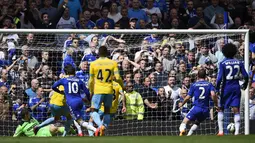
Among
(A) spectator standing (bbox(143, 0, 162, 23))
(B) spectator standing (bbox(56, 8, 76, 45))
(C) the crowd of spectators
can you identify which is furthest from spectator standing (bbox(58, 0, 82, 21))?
(C) the crowd of spectators

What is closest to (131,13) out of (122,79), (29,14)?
(29,14)

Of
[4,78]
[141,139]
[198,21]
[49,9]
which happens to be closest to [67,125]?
[4,78]

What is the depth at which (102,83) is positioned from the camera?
1777 cm

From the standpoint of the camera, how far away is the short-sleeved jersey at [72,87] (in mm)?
17906

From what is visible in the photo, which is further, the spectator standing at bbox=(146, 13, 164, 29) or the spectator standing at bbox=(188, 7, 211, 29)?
the spectator standing at bbox=(188, 7, 211, 29)

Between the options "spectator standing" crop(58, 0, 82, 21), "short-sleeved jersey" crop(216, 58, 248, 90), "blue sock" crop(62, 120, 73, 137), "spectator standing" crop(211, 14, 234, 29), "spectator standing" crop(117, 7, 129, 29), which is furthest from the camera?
"spectator standing" crop(211, 14, 234, 29)

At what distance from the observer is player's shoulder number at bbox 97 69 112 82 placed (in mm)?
17703

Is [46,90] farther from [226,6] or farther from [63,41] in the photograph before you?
[226,6]

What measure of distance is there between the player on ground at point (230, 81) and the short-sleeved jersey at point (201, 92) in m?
0.36

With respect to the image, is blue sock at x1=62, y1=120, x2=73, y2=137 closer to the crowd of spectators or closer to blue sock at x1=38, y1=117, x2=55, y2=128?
blue sock at x1=38, y1=117, x2=55, y2=128

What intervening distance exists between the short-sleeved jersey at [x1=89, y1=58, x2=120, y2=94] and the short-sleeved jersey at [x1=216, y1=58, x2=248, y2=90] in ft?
5.97

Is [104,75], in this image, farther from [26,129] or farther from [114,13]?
[114,13]

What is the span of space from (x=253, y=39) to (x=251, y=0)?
284 centimetres

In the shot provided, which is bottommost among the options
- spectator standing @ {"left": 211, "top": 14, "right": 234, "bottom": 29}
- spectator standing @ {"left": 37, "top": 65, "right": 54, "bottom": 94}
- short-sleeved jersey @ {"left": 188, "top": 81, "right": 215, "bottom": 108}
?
short-sleeved jersey @ {"left": 188, "top": 81, "right": 215, "bottom": 108}
